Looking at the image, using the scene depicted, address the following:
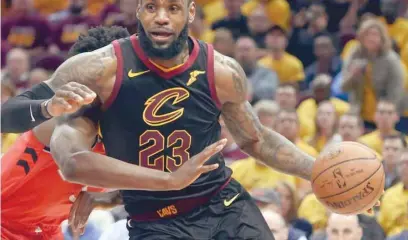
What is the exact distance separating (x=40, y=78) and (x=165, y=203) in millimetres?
6241

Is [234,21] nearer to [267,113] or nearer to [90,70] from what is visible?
[267,113]

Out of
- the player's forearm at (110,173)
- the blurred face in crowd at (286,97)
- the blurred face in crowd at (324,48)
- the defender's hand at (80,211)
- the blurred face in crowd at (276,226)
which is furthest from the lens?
the blurred face in crowd at (324,48)

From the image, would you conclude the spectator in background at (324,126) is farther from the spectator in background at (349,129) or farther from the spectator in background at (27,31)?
the spectator in background at (27,31)

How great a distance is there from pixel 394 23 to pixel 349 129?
2398mm

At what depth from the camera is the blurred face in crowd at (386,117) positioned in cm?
970

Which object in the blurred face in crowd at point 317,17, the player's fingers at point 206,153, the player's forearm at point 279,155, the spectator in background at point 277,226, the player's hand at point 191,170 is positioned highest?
the player's fingers at point 206,153

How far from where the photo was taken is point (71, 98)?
4.63 m

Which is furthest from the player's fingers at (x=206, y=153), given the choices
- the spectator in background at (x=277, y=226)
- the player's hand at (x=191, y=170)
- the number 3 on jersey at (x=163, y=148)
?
the spectator in background at (x=277, y=226)

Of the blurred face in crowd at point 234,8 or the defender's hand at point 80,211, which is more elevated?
the defender's hand at point 80,211

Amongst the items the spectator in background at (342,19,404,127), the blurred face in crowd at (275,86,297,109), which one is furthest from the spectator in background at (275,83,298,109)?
the spectator in background at (342,19,404,127)

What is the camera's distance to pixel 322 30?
11742mm

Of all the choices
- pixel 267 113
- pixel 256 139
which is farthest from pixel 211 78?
pixel 267 113

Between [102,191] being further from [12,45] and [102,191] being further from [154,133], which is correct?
[12,45]

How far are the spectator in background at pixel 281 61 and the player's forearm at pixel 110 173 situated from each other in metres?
6.83
